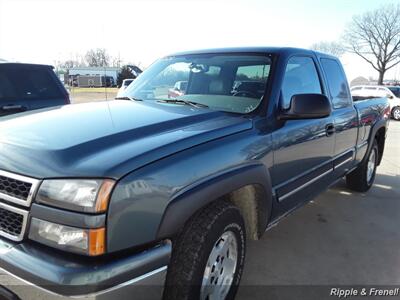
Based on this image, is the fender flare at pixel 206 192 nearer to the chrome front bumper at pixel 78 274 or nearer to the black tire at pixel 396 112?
the chrome front bumper at pixel 78 274

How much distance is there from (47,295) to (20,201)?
1.49ft

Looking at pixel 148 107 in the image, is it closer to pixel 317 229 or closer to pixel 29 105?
pixel 317 229

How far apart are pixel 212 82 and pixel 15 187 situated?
1.84m

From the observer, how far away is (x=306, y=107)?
2768 millimetres

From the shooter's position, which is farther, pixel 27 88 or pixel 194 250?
pixel 27 88

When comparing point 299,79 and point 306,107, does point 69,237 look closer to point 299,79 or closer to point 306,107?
point 306,107

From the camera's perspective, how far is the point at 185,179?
6.51 feet

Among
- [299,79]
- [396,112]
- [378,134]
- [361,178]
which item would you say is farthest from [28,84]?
[396,112]

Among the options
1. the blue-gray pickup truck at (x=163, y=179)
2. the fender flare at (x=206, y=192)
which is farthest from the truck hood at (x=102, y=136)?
the fender flare at (x=206, y=192)

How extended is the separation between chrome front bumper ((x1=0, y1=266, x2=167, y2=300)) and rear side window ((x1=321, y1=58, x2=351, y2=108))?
285 cm

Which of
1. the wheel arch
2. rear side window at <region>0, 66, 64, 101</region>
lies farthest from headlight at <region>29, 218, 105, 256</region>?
the wheel arch

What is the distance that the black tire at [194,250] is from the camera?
2.05m

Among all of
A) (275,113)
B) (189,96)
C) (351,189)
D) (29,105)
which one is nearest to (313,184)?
(275,113)

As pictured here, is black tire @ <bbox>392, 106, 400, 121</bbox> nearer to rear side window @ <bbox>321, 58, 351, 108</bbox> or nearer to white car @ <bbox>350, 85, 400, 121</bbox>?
white car @ <bbox>350, 85, 400, 121</bbox>
